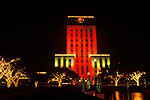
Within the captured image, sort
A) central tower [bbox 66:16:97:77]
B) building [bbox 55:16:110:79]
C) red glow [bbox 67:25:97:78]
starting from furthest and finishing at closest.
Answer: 1. central tower [bbox 66:16:97:77]
2. red glow [bbox 67:25:97:78]
3. building [bbox 55:16:110:79]

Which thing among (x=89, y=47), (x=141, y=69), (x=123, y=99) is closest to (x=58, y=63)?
(x=89, y=47)

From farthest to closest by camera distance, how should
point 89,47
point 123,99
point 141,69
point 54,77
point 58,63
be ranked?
point 89,47, point 58,63, point 54,77, point 141,69, point 123,99

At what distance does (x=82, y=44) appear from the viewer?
89.0 meters

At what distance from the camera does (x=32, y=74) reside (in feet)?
186

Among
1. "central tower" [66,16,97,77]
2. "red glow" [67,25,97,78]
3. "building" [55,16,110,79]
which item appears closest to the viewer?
"building" [55,16,110,79]

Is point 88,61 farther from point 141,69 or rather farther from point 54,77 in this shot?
point 141,69

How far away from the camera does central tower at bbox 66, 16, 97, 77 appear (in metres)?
85.8

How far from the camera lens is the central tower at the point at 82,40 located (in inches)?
3378

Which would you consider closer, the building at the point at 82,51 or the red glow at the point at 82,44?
the building at the point at 82,51

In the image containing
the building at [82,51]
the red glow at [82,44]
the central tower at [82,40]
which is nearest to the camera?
the building at [82,51]

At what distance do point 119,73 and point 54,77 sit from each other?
23156 millimetres

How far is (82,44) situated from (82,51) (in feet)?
12.9

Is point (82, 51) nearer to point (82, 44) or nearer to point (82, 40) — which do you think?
point (82, 44)

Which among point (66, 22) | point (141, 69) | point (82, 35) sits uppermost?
point (66, 22)
